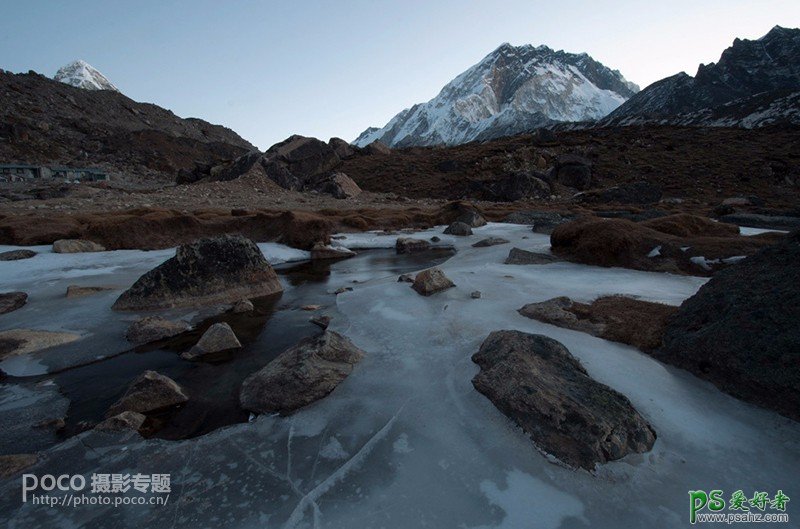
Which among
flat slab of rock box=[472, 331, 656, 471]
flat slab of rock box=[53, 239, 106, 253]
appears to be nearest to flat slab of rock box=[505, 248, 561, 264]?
flat slab of rock box=[472, 331, 656, 471]

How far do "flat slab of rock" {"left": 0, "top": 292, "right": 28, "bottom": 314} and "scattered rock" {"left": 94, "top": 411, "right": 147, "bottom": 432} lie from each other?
15.9 ft

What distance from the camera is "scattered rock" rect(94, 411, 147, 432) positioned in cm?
336

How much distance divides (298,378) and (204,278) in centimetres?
422

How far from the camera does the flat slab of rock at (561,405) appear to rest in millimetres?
2693

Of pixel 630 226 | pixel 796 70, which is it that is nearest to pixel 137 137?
pixel 630 226

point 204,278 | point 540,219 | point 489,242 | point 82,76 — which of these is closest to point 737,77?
point 540,219

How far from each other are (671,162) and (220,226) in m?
37.5

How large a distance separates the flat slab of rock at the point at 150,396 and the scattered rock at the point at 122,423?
0.19m

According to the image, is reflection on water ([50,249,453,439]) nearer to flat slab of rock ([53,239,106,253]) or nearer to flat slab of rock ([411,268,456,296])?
flat slab of rock ([411,268,456,296])

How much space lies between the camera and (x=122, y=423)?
3.39 metres

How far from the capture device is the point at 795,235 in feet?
13.0

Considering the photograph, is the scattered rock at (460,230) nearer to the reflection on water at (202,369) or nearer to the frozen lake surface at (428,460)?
the reflection on water at (202,369)

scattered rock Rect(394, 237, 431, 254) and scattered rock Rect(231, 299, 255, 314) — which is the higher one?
scattered rock Rect(394, 237, 431, 254)

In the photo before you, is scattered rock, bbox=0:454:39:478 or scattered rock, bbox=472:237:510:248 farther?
scattered rock, bbox=472:237:510:248
